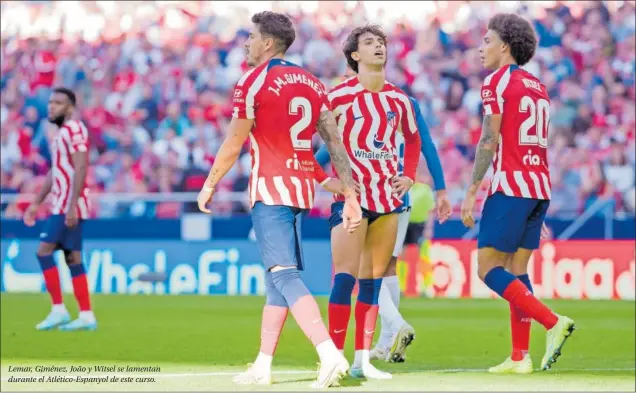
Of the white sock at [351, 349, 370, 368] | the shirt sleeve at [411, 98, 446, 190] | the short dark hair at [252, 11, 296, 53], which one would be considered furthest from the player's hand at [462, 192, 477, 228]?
the short dark hair at [252, 11, 296, 53]

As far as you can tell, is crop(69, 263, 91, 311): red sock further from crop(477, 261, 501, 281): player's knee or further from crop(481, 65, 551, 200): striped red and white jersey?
crop(481, 65, 551, 200): striped red and white jersey

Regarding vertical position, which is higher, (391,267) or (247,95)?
(247,95)

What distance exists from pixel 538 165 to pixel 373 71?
1377 millimetres

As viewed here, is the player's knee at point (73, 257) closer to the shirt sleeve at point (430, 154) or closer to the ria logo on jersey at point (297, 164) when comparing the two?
the shirt sleeve at point (430, 154)

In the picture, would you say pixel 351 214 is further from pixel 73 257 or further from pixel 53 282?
pixel 53 282

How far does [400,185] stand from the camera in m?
8.62

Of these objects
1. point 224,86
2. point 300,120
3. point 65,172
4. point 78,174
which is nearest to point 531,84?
point 300,120

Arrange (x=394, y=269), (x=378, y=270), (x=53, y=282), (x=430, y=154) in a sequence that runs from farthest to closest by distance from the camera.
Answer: (x=53, y=282)
(x=394, y=269)
(x=430, y=154)
(x=378, y=270)

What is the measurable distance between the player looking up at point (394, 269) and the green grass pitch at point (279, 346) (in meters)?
0.23

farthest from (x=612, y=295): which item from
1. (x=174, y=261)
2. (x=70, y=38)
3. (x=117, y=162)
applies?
(x=70, y=38)

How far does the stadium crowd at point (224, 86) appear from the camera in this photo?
22.5 m

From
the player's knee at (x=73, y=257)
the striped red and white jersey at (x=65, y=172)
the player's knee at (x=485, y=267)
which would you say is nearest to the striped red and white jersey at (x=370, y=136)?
the player's knee at (x=485, y=267)

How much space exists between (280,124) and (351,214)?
696mm

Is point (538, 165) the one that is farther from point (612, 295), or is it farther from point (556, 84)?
point (556, 84)
